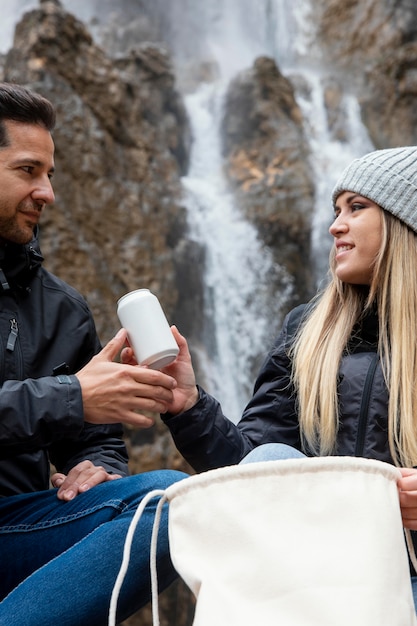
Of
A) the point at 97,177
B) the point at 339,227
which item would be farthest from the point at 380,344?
the point at 97,177

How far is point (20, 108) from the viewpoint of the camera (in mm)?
2357

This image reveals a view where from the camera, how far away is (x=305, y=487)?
3.76 ft

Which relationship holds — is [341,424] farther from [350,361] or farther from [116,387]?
[116,387]

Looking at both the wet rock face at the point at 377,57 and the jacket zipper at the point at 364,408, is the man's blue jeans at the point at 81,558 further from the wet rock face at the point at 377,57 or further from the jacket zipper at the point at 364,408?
the wet rock face at the point at 377,57

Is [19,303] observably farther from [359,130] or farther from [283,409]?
[359,130]

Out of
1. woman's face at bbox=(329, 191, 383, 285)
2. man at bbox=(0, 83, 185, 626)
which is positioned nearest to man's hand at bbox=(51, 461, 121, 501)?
man at bbox=(0, 83, 185, 626)

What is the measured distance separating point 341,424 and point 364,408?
2.8 inches

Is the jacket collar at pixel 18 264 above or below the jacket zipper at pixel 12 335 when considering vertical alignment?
above

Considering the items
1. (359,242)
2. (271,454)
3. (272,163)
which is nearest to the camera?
(271,454)

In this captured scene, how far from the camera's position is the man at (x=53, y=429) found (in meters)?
1.52

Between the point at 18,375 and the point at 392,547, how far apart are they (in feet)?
3.80

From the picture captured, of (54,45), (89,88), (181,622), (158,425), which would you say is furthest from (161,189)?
(181,622)

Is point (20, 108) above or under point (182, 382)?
above

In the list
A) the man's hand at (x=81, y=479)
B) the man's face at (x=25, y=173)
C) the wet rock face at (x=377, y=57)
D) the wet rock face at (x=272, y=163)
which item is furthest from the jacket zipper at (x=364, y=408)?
the wet rock face at (x=377, y=57)
